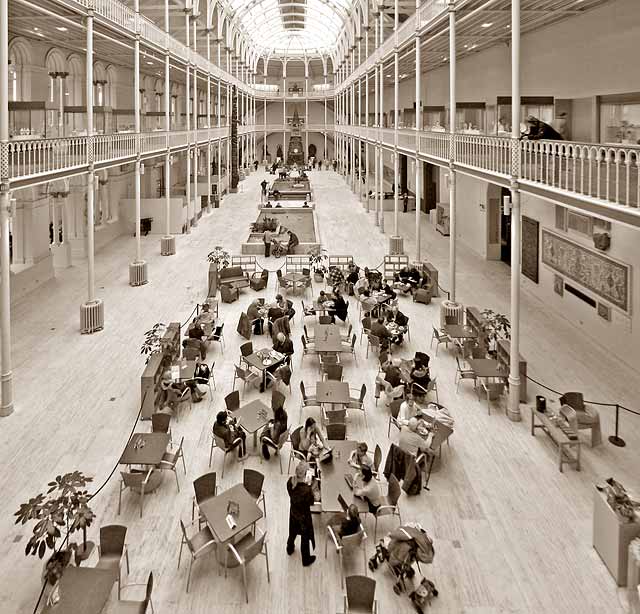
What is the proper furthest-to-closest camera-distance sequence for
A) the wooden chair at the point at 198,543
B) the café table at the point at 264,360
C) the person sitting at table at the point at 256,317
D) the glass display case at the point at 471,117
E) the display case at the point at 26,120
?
the glass display case at the point at 471,117 < the display case at the point at 26,120 < the person sitting at table at the point at 256,317 < the café table at the point at 264,360 < the wooden chair at the point at 198,543

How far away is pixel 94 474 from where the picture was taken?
8758 millimetres

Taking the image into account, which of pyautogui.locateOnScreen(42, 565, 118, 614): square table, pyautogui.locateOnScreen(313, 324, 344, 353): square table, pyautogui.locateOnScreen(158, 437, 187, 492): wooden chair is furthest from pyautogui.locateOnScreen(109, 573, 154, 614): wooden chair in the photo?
pyautogui.locateOnScreen(313, 324, 344, 353): square table

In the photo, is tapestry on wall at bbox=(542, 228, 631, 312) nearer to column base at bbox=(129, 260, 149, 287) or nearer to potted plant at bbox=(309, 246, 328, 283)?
potted plant at bbox=(309, 246, 328, 283)

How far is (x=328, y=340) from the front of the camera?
12.9m

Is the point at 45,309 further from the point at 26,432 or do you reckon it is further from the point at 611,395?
the point at 611,395

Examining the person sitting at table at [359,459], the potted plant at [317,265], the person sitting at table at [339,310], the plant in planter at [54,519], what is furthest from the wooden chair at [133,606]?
the potted plant at [317,265]

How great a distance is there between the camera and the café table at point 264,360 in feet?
37.9

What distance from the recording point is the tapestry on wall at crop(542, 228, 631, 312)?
13.0 meters

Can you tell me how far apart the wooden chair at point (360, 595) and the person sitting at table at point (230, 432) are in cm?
362

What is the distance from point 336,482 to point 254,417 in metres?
2.32

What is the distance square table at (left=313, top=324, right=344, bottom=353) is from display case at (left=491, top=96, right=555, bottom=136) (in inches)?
275

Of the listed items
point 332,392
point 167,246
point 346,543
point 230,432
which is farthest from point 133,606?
point 167,246

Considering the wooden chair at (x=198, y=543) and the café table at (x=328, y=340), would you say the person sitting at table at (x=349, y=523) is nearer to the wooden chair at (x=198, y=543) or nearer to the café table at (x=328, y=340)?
the wooden chair at (x=198, y=543)

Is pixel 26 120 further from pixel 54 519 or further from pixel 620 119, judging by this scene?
pixel 620 119
